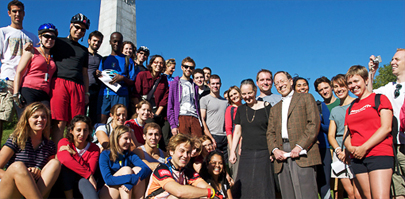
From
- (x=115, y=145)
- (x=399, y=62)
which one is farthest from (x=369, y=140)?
(x=115, y=145)

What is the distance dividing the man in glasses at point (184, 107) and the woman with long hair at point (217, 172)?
85 cm

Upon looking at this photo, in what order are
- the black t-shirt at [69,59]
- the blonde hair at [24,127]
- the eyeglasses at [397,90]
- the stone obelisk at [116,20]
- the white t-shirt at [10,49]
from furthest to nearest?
the stone obelisk at [116,20] < the black t-shirt at [69,59] < the white t-shirt at [10,49] < the eyeglasses at [397,90] < the blonde hair at [24,127]

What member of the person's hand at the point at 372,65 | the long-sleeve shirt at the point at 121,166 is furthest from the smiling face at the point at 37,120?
the person's hand at the point at 372,65

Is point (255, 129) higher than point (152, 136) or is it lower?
higher

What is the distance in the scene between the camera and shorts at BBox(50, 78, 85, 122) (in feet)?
14.0

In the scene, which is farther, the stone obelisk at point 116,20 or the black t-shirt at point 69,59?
the stone obelisk at point 116,20

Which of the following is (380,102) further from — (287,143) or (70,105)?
(70,105)

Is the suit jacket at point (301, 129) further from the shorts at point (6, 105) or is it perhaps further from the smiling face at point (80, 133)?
the shorts at point (6, 105)

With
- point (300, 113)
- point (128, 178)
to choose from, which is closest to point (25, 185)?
point (128, 178)

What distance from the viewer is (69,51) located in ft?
15.4

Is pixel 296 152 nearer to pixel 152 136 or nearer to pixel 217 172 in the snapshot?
pixel 217 172

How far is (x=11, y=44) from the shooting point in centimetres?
454

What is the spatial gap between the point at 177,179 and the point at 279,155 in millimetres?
1312

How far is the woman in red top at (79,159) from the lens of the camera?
347cm
